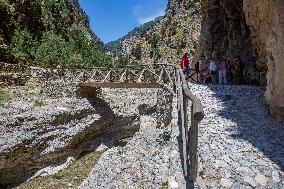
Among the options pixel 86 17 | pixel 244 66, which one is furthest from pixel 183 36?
pixel 244 66

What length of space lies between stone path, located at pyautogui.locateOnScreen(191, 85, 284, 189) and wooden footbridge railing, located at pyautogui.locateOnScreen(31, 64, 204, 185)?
59 centimetres

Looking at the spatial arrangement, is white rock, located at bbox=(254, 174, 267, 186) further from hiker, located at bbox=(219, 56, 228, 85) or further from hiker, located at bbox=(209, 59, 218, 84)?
hiker, located at bbox=(209, 59, 218, 84)

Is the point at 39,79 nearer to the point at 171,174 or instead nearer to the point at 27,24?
the point at 27,24

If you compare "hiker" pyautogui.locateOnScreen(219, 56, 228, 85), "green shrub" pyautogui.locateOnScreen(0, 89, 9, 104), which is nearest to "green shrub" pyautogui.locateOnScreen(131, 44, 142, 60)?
"green shrub" pyautogui.locateOnScreen(0, 89, 9, 104)

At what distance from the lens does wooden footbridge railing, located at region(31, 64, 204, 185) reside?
267 inches

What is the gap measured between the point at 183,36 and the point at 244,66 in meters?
61.1

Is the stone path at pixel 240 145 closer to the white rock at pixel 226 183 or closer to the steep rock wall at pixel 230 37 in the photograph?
the white rock at pixel 226 183

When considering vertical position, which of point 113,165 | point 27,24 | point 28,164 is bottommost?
point 28,164

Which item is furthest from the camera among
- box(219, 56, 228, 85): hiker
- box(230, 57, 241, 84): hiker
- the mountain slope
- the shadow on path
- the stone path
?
the mountain slope

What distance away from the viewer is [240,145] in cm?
960

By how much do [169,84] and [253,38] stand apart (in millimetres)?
4388

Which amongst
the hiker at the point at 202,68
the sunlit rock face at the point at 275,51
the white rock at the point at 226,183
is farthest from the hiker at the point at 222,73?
the white rock at the point at 226,183

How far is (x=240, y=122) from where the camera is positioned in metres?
11.9

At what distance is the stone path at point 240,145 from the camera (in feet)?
25.0
